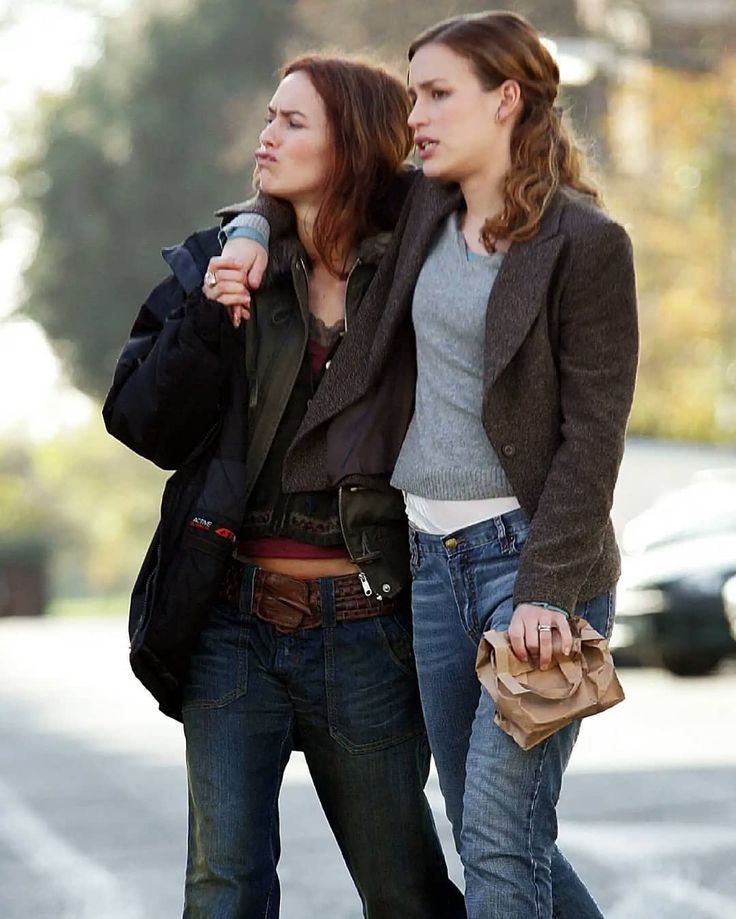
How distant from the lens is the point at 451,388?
3.71 meters

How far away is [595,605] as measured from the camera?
12.3 ft

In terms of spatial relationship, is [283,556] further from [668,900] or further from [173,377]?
[668,900]

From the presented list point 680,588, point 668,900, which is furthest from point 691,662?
point 668,900

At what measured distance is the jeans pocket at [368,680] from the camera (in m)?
3.91

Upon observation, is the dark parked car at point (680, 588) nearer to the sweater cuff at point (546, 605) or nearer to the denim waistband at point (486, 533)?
the denim waistband at point (486, 533)

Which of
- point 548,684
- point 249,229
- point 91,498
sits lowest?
point 548,684

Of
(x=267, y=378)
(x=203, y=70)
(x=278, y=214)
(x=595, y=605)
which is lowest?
(x=595, y=605)

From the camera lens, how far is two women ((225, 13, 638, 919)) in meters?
3.57

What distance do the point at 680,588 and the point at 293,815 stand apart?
290 inches

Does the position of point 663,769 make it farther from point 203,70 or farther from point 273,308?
point 203,70

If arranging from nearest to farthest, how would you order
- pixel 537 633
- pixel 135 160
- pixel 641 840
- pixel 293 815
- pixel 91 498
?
pixel 537 633, pixel 641 840, pixel 293 815, pixel 135 160, pixel 91 498

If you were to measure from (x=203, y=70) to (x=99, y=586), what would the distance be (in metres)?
31.6

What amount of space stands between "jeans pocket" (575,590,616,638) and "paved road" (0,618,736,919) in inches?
99.0

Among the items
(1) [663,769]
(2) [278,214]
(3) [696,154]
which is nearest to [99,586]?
(3) [696,154]
